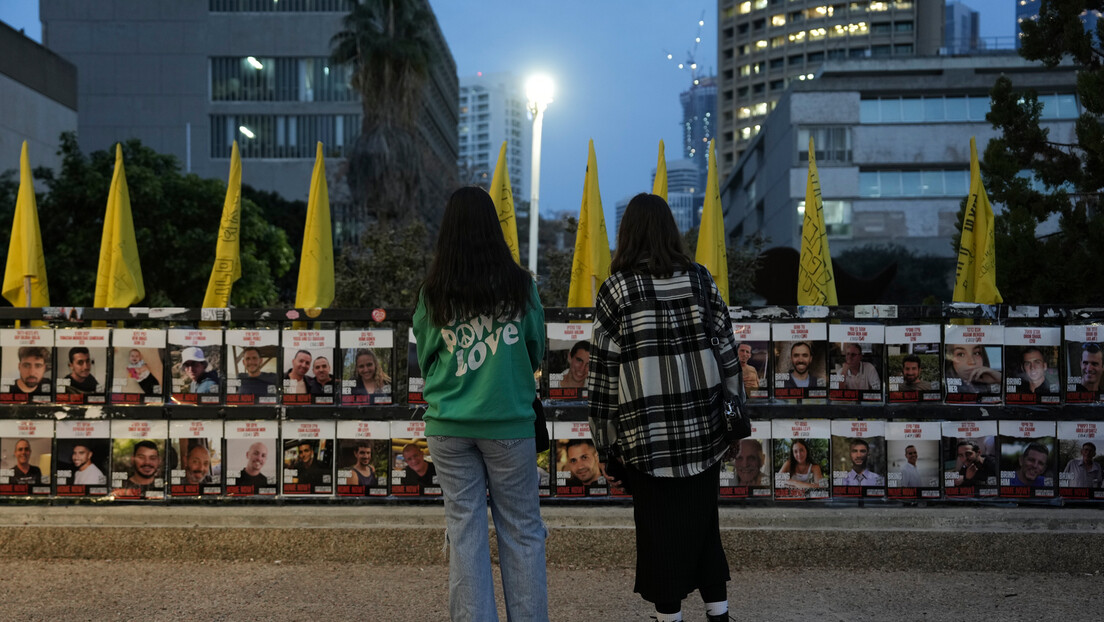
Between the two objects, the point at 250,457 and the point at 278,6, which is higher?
the point at 278,6

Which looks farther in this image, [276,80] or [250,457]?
[276,80]

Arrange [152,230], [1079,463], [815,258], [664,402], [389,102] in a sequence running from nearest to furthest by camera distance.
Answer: [664,402]
[1079,463]
[815,258]
[152,230]
[389,102]

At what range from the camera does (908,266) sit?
57.2m

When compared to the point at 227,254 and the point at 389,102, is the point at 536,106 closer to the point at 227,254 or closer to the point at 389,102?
the point at 227,254

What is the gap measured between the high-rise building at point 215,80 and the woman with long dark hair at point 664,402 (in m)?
58.4

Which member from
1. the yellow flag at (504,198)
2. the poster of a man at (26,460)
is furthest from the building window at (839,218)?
the poster of a man at (26,460)

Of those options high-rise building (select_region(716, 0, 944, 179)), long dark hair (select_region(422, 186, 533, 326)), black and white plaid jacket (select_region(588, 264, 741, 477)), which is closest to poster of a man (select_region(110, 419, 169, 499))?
long dark hair (select_region(422, 186, 533, 326))

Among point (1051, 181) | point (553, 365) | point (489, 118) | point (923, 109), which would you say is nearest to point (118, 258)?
point (553, 365)

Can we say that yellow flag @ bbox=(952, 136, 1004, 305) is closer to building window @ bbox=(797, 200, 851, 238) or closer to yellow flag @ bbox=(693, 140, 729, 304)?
yellow flag @ bbox=(693, 140, 729, 304)

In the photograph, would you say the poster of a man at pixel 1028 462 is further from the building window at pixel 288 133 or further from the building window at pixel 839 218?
the building window at pixel 288 133

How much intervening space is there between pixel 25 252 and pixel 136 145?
28286 millimetres

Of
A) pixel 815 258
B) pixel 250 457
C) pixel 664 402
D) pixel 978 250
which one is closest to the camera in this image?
pixel 664 402

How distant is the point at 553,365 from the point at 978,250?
2841 millimetres

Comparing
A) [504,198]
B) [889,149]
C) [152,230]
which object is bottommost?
[504,198]
